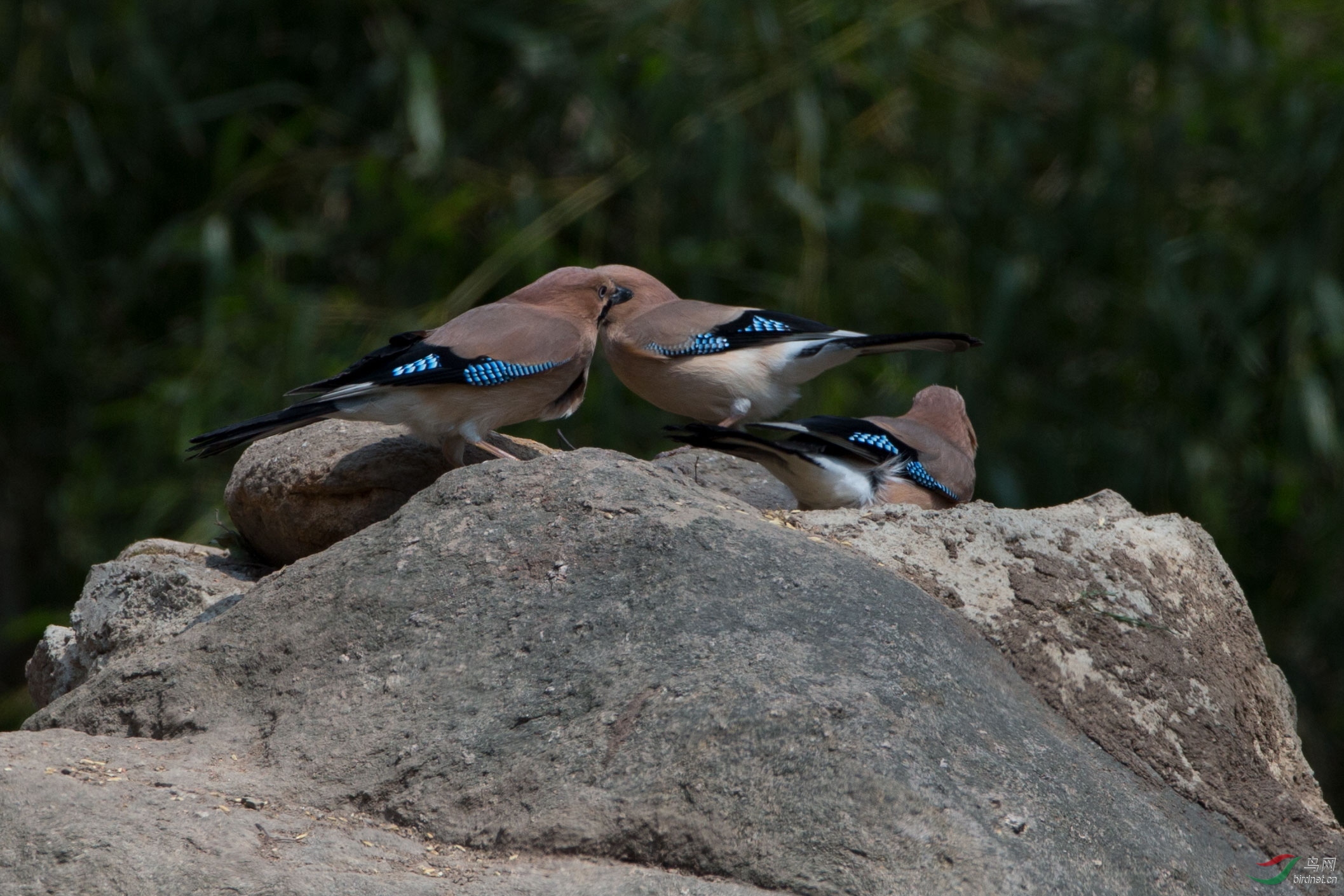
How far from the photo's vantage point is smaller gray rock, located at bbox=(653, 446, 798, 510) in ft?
18.1

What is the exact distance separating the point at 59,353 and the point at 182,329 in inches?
35.5

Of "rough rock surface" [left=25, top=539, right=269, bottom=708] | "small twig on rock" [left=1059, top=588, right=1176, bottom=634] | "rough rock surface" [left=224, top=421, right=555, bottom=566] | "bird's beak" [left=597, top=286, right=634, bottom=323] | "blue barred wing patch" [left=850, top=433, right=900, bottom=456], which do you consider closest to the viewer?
"small twig on rock" [left=1059, top=588, right=1176, bottom=634]

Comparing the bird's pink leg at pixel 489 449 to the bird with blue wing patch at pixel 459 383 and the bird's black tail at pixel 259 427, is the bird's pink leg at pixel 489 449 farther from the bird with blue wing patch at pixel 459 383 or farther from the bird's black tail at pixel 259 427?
the bird's black tail at pixel 259 427

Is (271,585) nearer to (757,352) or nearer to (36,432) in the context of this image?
(757,352)

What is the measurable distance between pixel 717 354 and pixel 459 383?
134 cm

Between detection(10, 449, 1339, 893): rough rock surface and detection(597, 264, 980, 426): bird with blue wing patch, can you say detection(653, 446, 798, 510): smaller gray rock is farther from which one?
detection(10, 449, 1339, 893): rough rock surface

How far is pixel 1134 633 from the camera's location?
3861 mm

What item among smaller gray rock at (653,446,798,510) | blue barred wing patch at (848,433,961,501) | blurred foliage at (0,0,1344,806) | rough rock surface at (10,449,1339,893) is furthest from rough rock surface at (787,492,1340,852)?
blurred foliage at (0,0,1344,806)

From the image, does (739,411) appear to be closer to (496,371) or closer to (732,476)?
(732,476)

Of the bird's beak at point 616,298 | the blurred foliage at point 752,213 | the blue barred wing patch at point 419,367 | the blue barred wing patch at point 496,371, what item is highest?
the blue barred wing patch at point 419,367

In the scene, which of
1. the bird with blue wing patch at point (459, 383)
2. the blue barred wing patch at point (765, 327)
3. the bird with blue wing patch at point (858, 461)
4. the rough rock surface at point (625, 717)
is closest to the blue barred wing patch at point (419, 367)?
the bird with blue wing patch at point (459, 383)

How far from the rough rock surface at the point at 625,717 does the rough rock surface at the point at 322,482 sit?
0.77 meters

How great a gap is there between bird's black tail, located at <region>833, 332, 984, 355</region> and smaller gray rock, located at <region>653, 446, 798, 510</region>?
0.57 meters

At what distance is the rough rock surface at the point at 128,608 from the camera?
15.1ft
